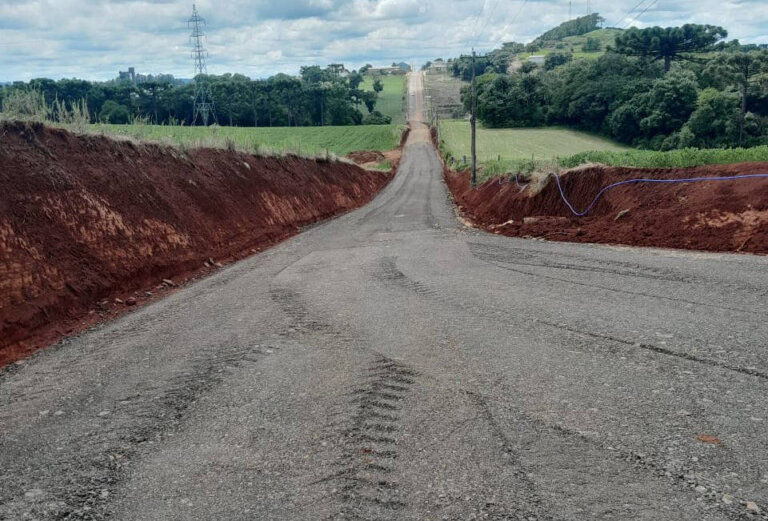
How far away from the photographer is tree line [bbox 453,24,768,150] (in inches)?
2319

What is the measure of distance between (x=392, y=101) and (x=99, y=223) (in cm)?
14589

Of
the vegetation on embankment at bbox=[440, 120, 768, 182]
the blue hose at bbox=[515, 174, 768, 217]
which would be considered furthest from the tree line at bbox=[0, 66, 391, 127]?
the blue hose at bbox=[515, 174, 768, 217]

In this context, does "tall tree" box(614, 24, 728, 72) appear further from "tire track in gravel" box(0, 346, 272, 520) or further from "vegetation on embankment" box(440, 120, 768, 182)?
"tire track in gravel" box(0, 346, 272, 520)

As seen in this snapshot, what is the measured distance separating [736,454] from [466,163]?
45959mm

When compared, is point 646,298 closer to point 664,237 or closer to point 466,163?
point 664,237

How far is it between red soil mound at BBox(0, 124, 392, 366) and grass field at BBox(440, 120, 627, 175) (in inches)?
1729

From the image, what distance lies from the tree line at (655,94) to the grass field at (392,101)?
67.3ft

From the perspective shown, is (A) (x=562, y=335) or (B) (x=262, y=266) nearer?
(A) (x=562, y=335)

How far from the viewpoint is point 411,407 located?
5.34 m

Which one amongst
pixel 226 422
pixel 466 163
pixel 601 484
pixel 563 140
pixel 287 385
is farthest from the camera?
pixel 563 140

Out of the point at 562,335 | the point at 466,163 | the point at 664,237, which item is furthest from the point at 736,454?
the point at 466,163

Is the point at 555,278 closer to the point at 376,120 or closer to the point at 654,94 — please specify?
the point at 654,94

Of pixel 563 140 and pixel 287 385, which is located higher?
pixel 563 140

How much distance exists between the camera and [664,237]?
13.6 m
